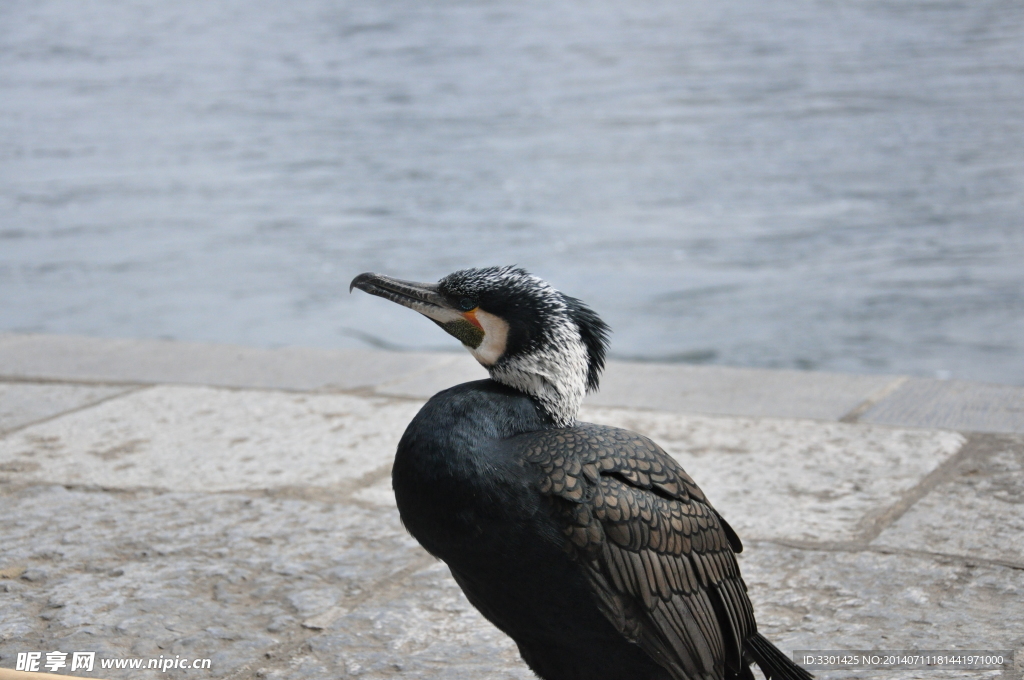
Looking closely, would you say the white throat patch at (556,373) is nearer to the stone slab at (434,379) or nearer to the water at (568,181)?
the stone slab at (434,379)

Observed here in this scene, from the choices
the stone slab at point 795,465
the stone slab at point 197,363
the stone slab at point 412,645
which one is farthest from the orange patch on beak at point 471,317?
the stone slab at point 197,363

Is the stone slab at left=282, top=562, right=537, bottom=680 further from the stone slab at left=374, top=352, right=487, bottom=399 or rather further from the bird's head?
the stone slab at left=374, top=352, right=487, bottom=399

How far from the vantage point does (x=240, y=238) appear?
13367mm

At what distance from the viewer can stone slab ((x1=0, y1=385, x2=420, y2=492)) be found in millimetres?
3900

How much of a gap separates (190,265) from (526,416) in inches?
425

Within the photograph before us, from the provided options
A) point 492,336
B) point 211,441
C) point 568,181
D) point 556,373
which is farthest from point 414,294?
point 568,181

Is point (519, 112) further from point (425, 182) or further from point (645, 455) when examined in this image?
point (645, 455)

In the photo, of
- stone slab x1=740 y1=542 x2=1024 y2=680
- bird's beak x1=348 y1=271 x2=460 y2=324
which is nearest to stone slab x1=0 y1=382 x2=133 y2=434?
bird's beak x1=348 y1=271 x2=460 y2=324

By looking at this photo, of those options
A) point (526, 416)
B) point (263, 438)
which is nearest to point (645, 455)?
point (526, 416)

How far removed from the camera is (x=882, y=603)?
9.29ft

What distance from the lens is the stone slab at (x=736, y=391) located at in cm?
459

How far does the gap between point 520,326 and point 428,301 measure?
8.2 inches

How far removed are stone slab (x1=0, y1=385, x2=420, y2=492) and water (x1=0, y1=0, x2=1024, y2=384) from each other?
4295 mm

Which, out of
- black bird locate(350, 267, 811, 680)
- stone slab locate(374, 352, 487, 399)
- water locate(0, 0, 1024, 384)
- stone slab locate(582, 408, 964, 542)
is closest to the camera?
black bird locate(350, 267, 811, 680)
